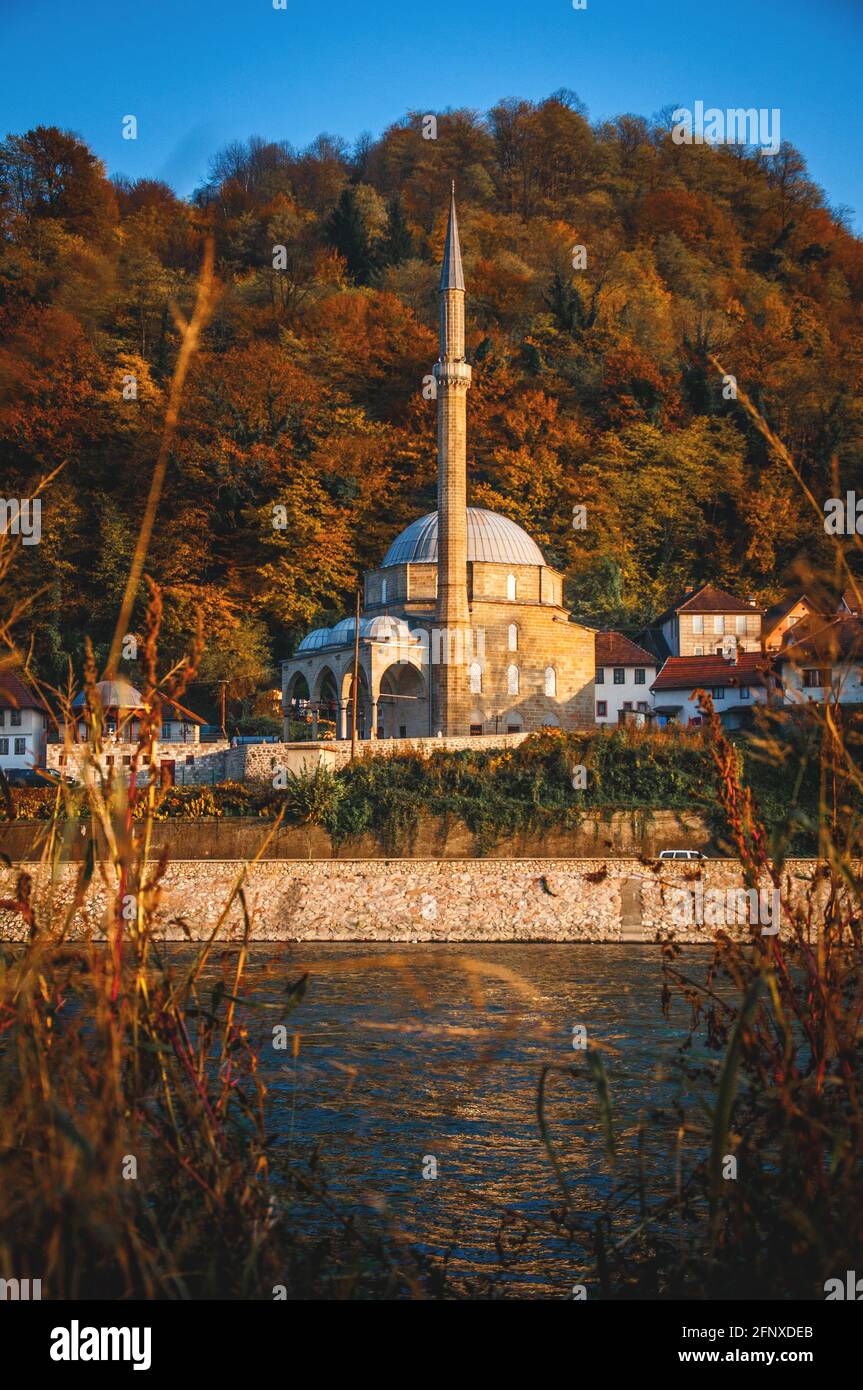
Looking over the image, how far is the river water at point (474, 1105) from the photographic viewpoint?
7137 mm

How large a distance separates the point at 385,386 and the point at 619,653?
23.0 meters

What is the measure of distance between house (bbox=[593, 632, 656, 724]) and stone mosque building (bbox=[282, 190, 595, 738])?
1.58 m

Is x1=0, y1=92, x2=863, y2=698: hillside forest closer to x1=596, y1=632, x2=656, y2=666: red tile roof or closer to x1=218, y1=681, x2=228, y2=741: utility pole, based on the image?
x1=218, y1=681, x2=228, y2=741: utility pole

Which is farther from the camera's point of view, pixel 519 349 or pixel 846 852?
pixel 519 349

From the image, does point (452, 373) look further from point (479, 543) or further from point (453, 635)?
point (453, 635)

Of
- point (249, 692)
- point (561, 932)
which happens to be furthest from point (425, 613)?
point (561, 932)

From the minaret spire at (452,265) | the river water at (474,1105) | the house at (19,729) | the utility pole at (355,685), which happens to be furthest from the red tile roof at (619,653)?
the river water at (474,1105)

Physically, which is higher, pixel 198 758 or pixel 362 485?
pixel 362 485

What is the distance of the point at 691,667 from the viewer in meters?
44.3

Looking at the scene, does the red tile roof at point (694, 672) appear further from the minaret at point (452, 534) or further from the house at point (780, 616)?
the minaret at point (452, 534)

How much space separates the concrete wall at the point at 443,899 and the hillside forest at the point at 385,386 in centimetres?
2002

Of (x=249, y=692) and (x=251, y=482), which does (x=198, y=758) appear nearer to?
(x=249, y=692)

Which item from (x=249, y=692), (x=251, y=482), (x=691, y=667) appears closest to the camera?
(x=691, y=667)
